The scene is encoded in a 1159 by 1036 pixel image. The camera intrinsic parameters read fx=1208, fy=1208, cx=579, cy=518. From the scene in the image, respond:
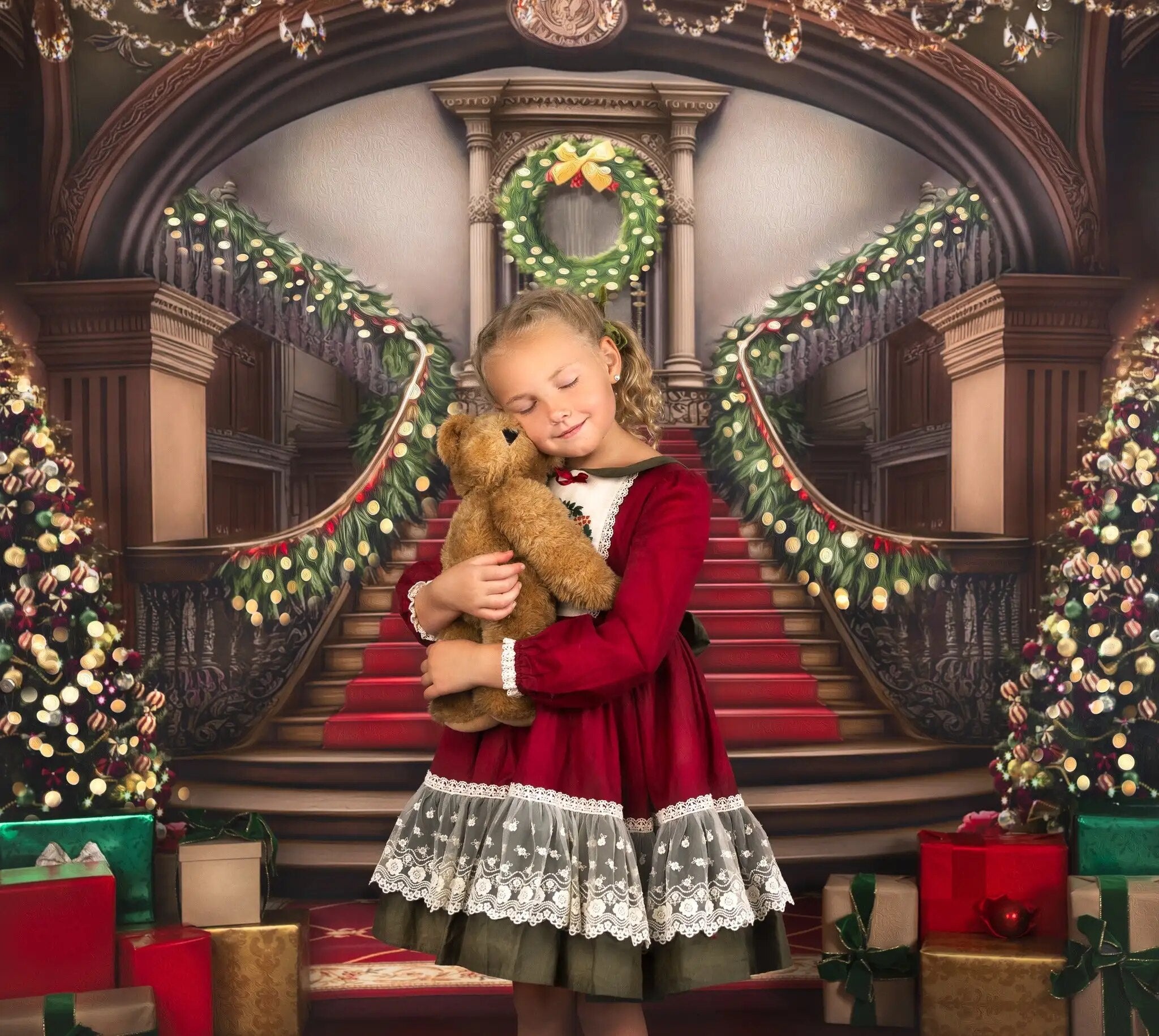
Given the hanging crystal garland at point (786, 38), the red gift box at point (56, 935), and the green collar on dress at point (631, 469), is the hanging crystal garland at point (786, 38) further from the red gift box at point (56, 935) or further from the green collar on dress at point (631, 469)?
the red gift box at point (56, 935)

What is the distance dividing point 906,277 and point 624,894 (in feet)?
8.20

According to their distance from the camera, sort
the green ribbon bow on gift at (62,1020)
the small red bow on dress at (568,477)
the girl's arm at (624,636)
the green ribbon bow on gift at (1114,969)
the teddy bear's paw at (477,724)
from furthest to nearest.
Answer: the green ribbon bow on gift at (1114,969) → the green ribbon bow on gift at (62,1020) → the small red bow on dress at (568,477) → the teddy bear's paw at (477,724) → the girl's arm at (624,636)

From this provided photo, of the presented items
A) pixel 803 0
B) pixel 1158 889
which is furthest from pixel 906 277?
A: pixel 1158 889

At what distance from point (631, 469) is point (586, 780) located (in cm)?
47

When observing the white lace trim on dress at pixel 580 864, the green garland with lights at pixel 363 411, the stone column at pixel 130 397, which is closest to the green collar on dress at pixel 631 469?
the white lace trim on dress at pixel 580 864

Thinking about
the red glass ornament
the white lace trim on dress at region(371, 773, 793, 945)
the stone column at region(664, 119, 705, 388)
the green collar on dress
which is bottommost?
the red glass ornament

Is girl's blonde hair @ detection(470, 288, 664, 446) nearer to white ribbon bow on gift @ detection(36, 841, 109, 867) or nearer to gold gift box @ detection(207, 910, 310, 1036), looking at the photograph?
gold gift box @ detection(207, 910, 310, 1036)

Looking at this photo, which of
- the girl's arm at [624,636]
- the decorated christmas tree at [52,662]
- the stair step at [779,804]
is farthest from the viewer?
the stair step at [779,804]

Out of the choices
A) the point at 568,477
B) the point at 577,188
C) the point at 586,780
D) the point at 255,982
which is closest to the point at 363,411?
the point at 577,188

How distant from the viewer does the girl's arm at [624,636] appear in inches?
65.7

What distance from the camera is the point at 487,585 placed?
174cm

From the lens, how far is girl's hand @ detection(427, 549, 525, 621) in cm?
174

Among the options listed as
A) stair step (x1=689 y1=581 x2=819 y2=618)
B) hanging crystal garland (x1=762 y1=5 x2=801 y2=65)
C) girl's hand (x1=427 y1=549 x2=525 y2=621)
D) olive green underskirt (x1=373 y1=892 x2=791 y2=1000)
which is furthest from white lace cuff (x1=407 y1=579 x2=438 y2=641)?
hanging crystal garland (x1=762 y1=5 x2=801 y2=65)

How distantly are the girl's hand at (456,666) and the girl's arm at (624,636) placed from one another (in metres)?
0.03
